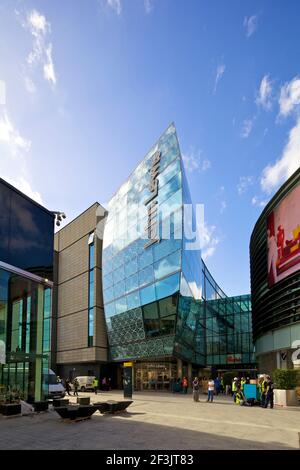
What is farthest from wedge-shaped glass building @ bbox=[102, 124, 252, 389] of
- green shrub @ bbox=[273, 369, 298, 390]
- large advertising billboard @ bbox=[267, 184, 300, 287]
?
green shrub @ bbox=[273, 369, 298, 390]

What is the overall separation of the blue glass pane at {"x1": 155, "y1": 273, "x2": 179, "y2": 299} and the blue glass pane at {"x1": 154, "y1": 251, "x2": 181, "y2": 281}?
53 centimetres

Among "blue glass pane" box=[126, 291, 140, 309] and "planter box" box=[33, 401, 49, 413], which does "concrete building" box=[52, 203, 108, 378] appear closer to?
"blue glass pane" box=[126, 291, 140, 309]

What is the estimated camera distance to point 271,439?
41.7ft

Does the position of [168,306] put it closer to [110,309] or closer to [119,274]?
[119,274]

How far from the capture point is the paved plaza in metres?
11.9

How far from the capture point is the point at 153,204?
43.4 m

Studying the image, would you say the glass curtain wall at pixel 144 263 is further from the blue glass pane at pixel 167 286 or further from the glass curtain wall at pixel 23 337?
the glass curtain wall at pixel 23 337

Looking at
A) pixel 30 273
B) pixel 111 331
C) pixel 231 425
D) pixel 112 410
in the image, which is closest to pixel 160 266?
pixel 111 331

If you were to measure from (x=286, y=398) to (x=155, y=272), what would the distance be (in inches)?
742

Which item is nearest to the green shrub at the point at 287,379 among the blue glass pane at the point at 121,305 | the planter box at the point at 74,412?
the planter box at the point at 74,412

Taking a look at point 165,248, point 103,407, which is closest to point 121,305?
point 165,248

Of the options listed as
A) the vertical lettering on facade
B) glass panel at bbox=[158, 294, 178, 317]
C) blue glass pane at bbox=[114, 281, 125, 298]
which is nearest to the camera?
glass panel at bbox=[158, 294, 178, 317]
